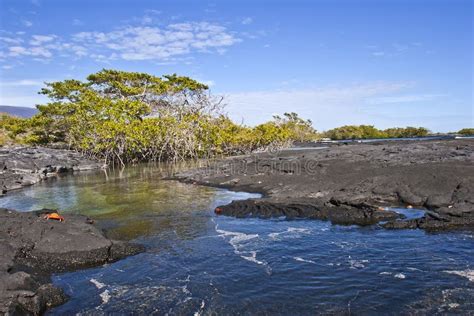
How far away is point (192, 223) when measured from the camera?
1738cm

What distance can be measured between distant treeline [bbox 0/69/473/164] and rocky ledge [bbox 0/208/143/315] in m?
32.3

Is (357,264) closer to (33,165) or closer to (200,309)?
(200,309)

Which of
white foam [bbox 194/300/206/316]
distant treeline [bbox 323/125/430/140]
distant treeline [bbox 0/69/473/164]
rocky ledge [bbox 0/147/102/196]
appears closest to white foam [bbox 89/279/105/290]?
white foam [bbox 194/300/206/316]

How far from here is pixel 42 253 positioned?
1246 centimetres

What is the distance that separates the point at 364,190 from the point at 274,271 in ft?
34.9

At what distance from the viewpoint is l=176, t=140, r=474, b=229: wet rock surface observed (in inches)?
629

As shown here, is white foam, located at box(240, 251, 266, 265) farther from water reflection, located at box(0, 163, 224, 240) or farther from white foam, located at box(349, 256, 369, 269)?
water reflection, located at box(0, 163, 224, 240)

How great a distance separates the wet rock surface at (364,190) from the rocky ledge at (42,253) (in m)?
7.11

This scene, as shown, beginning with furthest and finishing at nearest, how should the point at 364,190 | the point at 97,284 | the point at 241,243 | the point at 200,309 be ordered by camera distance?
the point at 364,190 → the point at 241,243 → the point at 97,284 → the point at 200,309

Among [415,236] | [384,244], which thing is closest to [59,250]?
[384,244]

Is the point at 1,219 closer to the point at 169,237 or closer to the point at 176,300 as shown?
the point at 169,237

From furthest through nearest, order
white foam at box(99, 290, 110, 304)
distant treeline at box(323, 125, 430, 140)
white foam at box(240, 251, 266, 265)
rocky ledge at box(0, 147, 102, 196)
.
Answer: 1. distant treeline at box(323, 125, 430, 140)
2. rocky ledge at box(0, 147, 102, 196)
3. white foam at box(240, 251, 266, 265)
4. white foam at box(99, 290, 110, 304)

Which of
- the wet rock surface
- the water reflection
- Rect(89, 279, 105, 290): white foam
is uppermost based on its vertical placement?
the wet rock surface

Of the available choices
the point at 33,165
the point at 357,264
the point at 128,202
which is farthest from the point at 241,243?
the point at 33,165
